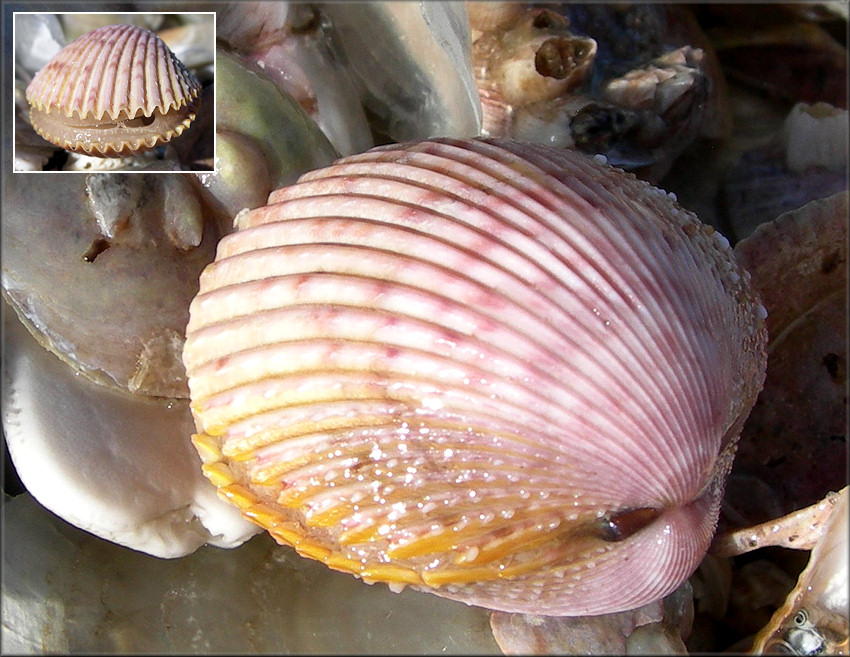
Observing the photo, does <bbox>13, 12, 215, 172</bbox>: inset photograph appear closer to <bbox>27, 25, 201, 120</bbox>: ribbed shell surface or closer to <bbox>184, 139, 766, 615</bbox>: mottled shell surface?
<bbox>27, 25, 201, 120</bbox>: ribbed shell surface

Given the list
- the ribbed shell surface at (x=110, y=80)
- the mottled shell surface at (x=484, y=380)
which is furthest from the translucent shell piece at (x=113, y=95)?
the mottled shell surface at (x=484, y=380)

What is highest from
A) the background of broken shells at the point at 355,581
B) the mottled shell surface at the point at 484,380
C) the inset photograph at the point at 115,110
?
the inset photograph at the point at 115,110

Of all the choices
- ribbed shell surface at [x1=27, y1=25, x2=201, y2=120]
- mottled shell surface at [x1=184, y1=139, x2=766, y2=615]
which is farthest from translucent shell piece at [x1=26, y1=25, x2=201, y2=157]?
mottled shell surface at [x1=184, y1=139, x2=766, y2=615]

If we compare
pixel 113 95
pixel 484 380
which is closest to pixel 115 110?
pixel 113 95

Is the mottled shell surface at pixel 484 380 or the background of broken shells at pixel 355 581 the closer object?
the mottled shell surface at pixel 484 380

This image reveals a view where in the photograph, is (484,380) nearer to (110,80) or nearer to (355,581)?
(355,581)

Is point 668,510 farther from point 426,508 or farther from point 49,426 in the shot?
point 49,426

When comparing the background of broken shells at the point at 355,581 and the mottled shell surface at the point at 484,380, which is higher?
the mottled shell surface at the point at 484,380

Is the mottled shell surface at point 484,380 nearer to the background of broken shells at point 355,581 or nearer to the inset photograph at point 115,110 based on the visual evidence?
the background of broken shells at point 355,581
